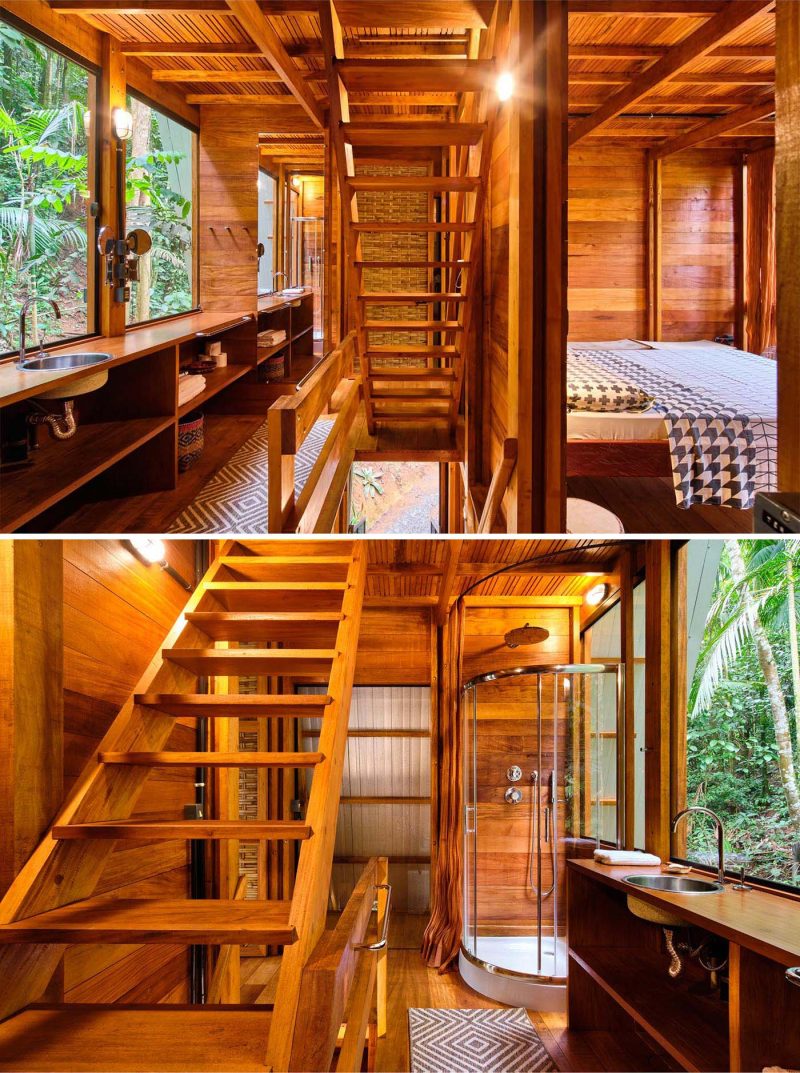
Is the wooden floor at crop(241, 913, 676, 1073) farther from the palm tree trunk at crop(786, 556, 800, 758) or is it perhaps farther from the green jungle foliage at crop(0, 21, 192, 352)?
the green jungle foliage at crop(0, 21, 192, 352)

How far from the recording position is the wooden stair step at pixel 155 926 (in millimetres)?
1798

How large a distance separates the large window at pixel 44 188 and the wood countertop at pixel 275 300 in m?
2.53

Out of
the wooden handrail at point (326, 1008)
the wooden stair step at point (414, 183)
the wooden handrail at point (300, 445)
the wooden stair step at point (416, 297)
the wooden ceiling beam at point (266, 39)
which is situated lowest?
the wooden handrail at point (326, 1008)

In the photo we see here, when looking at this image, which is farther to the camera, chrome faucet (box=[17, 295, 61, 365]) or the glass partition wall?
the glass partition wall

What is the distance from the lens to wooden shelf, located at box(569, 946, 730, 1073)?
7.88 ft

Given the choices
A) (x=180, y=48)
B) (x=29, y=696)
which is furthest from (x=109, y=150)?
(x=29, y=696)

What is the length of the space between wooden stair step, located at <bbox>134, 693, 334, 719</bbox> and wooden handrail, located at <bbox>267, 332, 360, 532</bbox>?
0.49 metres

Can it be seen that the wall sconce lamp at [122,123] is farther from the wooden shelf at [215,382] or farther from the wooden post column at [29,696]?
the wooden post column at [29,696]

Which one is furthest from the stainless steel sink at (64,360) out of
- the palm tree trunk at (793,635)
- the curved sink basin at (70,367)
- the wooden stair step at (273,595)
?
the palm tree trunk at (793,635)

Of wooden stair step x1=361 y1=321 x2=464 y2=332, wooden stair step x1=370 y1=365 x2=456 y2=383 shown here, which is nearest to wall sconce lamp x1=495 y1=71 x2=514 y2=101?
wooden stair step x1=361 y1=321 x2=464 y2=332

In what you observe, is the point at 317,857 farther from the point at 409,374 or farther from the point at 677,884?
the point at 409,374

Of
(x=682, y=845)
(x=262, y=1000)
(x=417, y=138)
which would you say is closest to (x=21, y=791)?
(x=682, y=845)

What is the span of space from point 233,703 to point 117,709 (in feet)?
1.97

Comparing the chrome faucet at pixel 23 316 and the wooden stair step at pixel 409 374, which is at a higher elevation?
the wooden stair step at pixel 409 374
